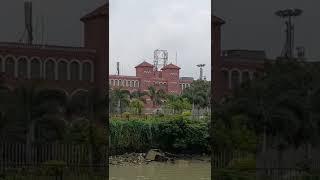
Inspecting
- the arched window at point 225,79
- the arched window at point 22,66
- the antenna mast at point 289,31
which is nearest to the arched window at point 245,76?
the arched window at point 225,79

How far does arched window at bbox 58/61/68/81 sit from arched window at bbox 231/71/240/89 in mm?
2470

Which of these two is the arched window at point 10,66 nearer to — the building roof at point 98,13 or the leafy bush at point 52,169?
the building roof at point 98,13

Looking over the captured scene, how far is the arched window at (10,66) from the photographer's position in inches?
330

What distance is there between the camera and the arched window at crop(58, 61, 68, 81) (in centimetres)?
854

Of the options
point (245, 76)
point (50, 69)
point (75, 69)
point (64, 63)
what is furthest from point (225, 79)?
point (50, 69)

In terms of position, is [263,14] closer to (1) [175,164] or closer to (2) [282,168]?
(2) [282,168]

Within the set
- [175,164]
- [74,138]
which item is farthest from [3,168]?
[175,164]

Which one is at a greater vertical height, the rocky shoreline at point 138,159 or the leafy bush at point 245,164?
the leafy bush at point 245,164

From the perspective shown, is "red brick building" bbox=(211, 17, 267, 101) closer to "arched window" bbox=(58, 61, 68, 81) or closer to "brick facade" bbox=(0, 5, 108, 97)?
"brick facade" bbox=(0, 5, 108, 97)

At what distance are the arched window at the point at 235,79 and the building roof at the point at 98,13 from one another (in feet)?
6.97

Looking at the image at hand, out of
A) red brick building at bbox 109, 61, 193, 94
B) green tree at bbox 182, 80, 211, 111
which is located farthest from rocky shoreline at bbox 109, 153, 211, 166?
red brick building at bbox 109, 61, 193, 94

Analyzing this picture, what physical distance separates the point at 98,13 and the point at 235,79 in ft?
7.44

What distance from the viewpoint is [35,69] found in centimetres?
846

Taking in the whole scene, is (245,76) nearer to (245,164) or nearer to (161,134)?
(245,164)
